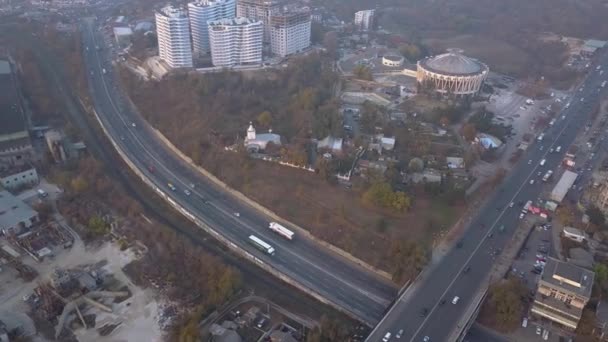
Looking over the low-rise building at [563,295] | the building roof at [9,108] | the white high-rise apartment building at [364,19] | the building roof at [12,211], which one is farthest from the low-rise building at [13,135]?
the white high-rise apartment building at [364,19]

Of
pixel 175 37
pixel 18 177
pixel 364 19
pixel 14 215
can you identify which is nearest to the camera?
pixel 14 215

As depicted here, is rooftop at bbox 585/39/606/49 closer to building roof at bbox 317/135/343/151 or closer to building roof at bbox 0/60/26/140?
building roof at bbox 317/135/343/151

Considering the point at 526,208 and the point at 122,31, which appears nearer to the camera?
the point at 526,208

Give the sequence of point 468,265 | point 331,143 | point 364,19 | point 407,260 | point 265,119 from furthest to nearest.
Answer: point 364,19 < point 265,119 < point 331,143 < point 468,265 < point 407,260

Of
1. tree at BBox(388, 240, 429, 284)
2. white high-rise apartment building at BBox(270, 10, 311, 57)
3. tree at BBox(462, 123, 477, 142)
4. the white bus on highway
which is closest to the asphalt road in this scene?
tree at BBox(388, 240, 429, 284)

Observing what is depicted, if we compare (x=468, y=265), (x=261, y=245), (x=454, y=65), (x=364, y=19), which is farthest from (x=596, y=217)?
(x=364, y=19)

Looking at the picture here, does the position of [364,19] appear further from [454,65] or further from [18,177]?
[18,177]
